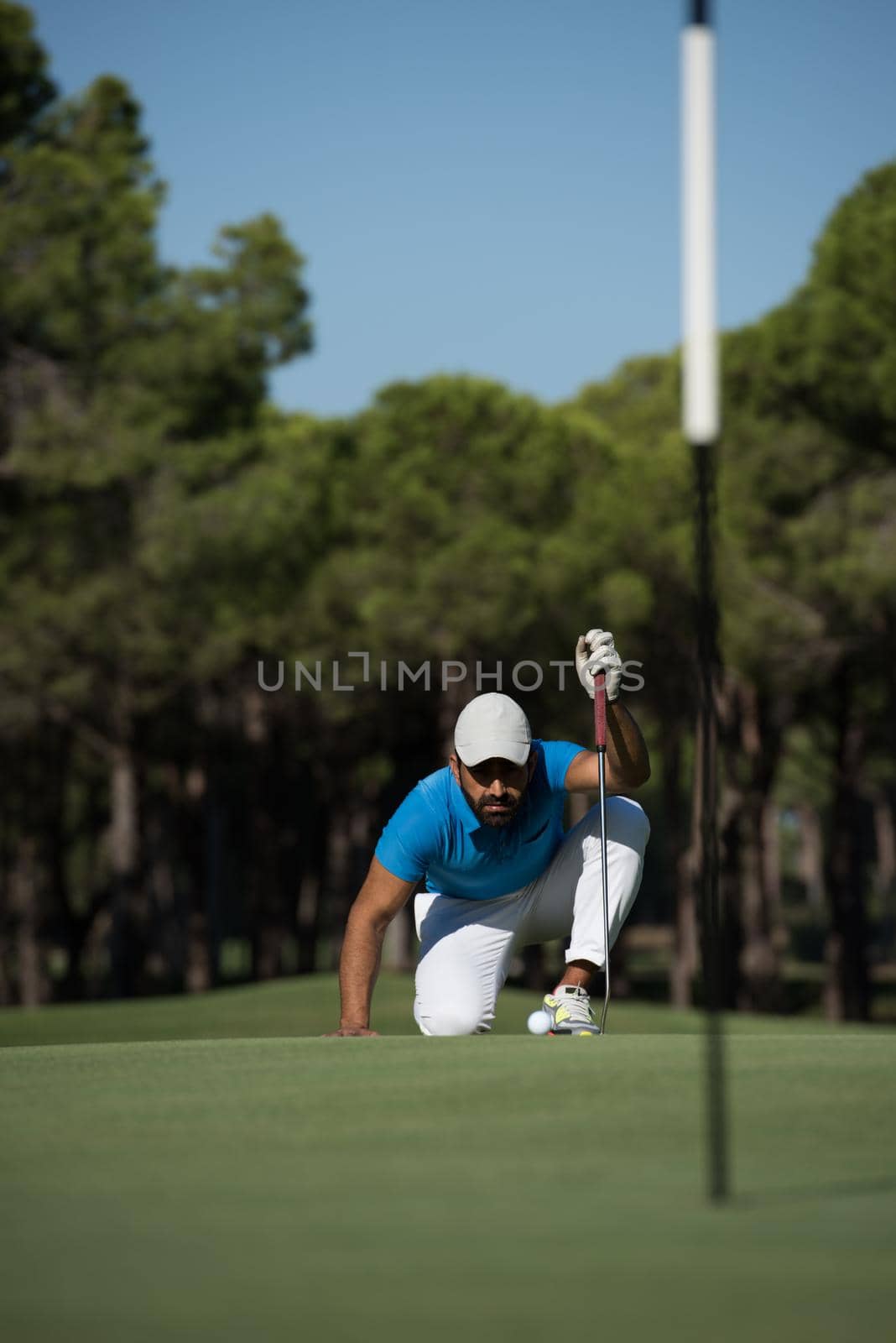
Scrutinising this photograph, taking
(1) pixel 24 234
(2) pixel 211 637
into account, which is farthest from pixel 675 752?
(1) pixel 24 234

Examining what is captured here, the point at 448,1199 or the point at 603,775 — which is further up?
the point at 603,775

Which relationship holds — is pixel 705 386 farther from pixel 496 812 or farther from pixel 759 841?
pixel 759 841

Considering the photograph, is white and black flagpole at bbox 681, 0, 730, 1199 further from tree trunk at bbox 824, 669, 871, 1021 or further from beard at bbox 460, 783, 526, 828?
tree trunk at bbox 824, 669, 871, 1021

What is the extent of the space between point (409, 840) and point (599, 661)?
966 millimetres

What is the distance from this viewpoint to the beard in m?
6.83

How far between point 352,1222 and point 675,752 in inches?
1124

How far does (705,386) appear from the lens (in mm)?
3441

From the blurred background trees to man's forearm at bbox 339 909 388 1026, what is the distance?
1543cm

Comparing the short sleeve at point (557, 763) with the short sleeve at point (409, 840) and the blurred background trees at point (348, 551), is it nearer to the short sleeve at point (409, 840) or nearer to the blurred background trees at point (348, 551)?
the short sleeve at point (409, 840)

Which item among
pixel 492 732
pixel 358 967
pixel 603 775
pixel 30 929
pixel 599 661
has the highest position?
pixel 599 661

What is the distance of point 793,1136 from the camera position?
3844 millimetres

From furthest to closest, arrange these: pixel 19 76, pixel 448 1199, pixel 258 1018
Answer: pixel 19 76, pixel 258 1018, pixel 448 1199

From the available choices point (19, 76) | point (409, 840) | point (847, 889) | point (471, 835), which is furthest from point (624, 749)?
point (847, 889)

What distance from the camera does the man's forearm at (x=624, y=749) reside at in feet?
22.4
